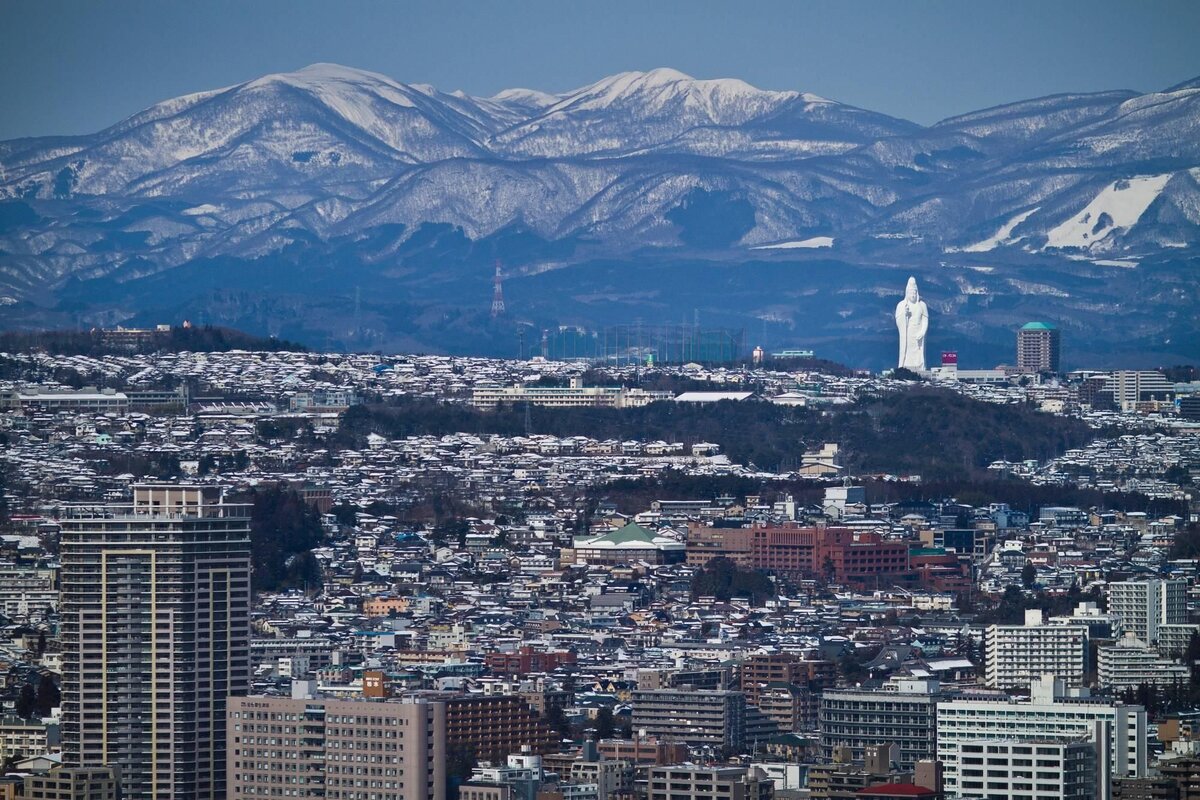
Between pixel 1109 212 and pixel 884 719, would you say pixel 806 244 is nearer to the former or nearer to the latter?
pixel 1109 212

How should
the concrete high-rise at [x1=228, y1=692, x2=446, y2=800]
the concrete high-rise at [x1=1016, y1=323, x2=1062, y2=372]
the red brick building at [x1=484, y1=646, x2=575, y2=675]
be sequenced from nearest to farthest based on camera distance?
the concrete high-rise at [x1=228, y1=692, x2=446, y2=800], the red brick building at [x1=484, y1=646, x2=575, y2=675], the concrete high-rise at [x1=1016, y1=323, x2=1062, y2=372]

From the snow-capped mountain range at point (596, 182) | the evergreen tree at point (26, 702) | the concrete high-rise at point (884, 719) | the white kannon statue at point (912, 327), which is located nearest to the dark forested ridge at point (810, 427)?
the white kannon statue at point (912, 327)

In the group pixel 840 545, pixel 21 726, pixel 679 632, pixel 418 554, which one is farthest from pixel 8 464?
pixel 21 726

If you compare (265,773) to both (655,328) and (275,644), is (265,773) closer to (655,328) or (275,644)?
Answer: (275,644)

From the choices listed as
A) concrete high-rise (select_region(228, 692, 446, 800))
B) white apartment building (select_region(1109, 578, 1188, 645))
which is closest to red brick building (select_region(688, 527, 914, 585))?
white apartment building (select_region(1109, 578, 1188, 645))

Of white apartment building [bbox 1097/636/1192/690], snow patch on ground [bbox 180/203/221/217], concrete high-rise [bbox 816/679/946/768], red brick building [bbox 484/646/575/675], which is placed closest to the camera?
concrete high-rise [bbox 816/679/946/768]

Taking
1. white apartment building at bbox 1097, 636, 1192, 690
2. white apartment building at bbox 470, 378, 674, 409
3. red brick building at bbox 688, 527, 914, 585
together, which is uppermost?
white apartment building at bbox 470, 378, 674, 409

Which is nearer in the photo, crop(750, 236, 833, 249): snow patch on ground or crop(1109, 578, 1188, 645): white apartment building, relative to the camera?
crop(1109, 578, 1188, 645): white apartment building

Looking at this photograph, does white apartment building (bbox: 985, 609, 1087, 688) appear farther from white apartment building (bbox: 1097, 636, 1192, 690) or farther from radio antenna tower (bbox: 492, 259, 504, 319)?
radio antenna tower (bbox: 492, 259, 504, 319)
